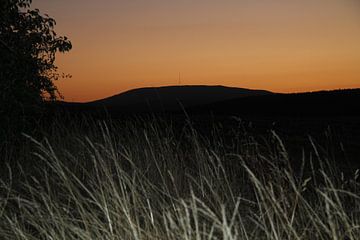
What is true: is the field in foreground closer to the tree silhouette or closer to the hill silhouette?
the tree silhouette

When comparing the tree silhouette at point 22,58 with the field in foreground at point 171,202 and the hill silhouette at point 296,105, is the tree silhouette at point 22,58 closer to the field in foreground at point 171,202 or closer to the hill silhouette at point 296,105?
the field in foreground at point 171,202

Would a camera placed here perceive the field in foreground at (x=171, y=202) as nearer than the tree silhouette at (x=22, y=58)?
Yes

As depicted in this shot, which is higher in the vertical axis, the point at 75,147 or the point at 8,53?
the point at 8,53

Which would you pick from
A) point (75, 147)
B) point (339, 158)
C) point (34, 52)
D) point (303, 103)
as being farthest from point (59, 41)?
point (303, 103)

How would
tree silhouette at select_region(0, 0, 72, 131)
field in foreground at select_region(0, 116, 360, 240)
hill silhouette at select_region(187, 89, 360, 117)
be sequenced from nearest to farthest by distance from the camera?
1. field in foreground at select_region(0, 116, 360, 240)
2. tree silhouette at select_region(0, 0, 72, 131)
3. hill silhouette at select_region(187, 89, 360, 117)

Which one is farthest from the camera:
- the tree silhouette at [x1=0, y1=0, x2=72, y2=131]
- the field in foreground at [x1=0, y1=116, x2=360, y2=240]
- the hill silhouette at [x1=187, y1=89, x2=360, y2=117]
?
the hill silhouette at [x1=187, y1=89, x2=360, y2=117]

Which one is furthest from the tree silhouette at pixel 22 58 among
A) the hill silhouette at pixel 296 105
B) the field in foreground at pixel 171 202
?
the hill silhouette at pixel 296 105

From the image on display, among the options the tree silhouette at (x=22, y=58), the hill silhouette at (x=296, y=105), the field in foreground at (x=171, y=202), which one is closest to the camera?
the field in foreground at (x=171, y=202)

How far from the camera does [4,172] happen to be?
7062 millimetres

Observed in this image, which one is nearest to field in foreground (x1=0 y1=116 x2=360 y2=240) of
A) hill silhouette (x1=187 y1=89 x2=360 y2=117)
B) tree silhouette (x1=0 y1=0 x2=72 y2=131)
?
tree silhouette (x1=0 y1=0 x2=72 y2=131)

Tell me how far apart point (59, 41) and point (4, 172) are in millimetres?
2072

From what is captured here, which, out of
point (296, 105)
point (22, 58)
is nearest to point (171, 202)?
point (22, 58)

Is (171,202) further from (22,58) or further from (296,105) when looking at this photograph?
(296,105)

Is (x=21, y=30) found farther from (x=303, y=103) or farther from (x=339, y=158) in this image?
(x=303, y=103)
